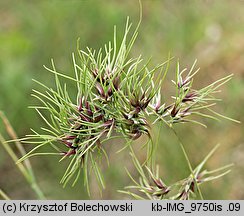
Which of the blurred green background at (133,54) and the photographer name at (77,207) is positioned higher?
the blurred green background at (133,54)

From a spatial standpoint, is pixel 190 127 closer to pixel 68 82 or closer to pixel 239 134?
pixel 239 134

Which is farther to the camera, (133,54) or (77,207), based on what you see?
(133,54)

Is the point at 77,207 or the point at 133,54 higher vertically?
the point at 133,54

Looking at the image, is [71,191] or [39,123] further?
[39,123]

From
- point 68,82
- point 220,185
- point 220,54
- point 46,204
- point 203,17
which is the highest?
point 203,17

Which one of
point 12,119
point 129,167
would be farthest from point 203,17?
point 12,119

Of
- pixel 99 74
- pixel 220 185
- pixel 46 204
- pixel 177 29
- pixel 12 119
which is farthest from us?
pixel 177 29

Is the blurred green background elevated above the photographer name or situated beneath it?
elevated above

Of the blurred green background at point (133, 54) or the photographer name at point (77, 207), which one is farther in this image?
the blurred green background at point (133, 54)
